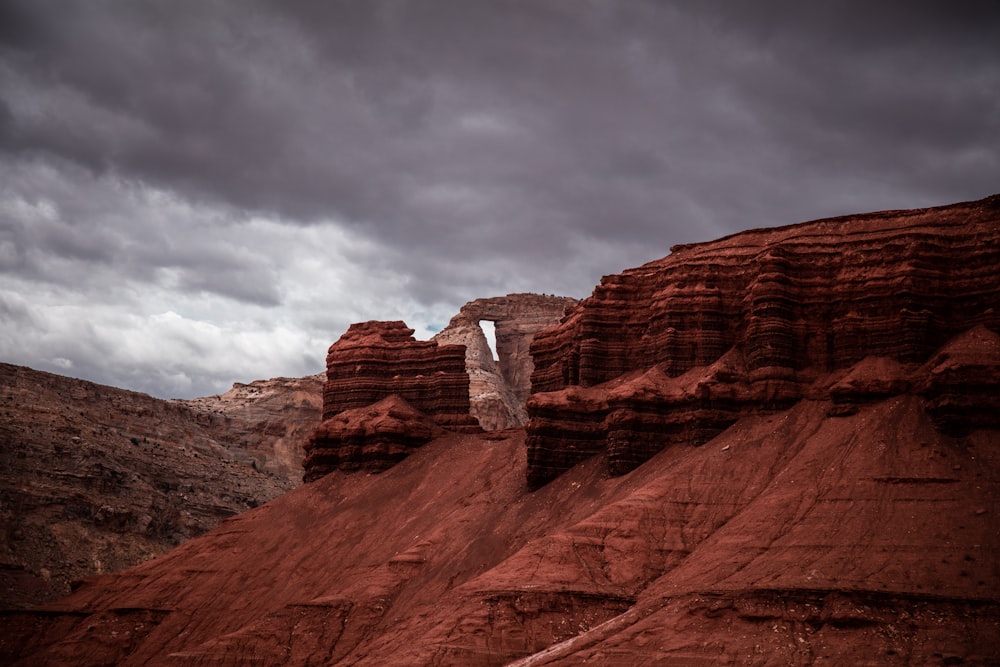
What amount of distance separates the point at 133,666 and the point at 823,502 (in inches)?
1568

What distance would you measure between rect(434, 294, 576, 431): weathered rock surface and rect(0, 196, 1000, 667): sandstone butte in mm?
62417

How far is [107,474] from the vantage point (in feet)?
321

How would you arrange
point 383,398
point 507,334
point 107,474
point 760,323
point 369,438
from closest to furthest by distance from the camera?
point 760,323, point 369,438, point 383,398, point 107,474, point 507,334

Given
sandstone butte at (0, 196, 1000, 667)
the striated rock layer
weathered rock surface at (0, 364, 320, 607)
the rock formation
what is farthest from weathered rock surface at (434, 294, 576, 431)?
the striated rock layer

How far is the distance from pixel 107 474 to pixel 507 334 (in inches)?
2526

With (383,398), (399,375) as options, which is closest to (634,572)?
(383,398)

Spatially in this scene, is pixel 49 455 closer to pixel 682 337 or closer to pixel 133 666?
pixel 133 666

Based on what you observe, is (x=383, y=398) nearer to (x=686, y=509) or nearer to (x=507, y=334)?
(x=686, y=509)

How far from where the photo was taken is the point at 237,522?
7850 centimetres

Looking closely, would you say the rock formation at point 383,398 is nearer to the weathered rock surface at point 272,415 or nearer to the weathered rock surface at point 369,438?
the weathered rock surface at point 369,438

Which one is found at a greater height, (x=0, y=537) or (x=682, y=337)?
(x=682, y=337)

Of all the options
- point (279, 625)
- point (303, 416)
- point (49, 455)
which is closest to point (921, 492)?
point (279, 625)

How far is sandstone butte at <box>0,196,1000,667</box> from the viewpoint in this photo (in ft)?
131

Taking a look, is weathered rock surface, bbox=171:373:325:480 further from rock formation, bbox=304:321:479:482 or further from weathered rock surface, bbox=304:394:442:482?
weathered rock surface, bbox=304:394:442:482
